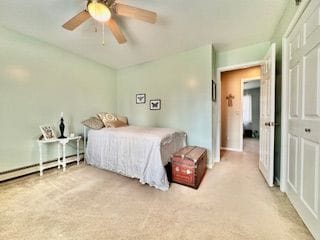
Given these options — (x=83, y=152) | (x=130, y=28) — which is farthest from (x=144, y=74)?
(x=83, y=152)

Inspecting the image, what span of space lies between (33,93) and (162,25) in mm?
2576

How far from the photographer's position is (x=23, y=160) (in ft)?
9.07

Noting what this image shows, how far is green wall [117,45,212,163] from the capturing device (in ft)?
10.5

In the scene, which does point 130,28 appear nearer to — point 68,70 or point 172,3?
point 172,3

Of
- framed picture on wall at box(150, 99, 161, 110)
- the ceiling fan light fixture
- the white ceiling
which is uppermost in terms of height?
the white ceiling

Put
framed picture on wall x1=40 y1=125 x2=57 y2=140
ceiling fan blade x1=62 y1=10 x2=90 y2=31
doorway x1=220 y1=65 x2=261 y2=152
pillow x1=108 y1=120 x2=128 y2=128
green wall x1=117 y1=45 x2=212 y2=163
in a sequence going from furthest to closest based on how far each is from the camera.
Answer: doorway x1=220 y1=65 x2=261 y2=152, pillow x1=108 y1=120 x2=128 y2=128, green wall x1=117 y1=45 x2=212 y2=163, framed picture on wall x1=40 y1=125 x2=57 y2=140, ceiling fan blade x1=62 y1=10 x2=90 y2=31

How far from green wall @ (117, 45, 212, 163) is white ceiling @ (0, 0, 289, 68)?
32 centimetres

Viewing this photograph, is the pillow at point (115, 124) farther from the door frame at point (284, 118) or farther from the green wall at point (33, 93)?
the door frame at point (284, 118)

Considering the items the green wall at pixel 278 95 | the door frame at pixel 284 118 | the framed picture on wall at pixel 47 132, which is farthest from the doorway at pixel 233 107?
the framed picture on wall at pixel 47 132

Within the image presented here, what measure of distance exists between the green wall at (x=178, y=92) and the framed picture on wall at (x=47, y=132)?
1.88 meters

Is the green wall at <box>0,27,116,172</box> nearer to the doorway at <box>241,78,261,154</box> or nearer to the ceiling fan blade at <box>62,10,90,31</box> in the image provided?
the ceiling fan blade at <box>62,10,90,31</box>

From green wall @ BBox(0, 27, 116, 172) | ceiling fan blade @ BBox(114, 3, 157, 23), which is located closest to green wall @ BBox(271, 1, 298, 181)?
ceiling fan blade @ BBox(114, 3, 157, 23)

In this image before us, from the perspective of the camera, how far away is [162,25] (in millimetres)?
2420

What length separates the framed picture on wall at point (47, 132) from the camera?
9.53 feet
